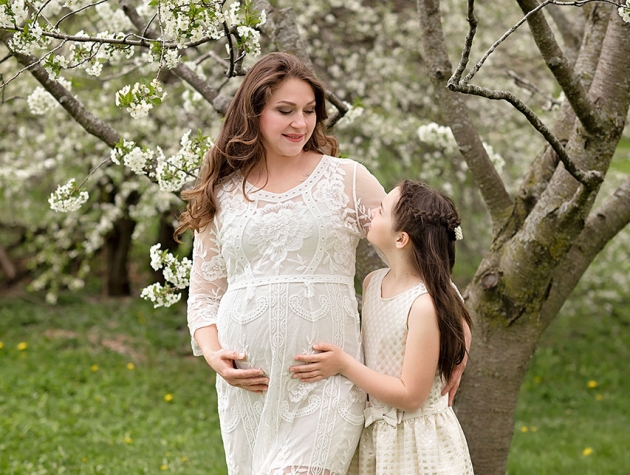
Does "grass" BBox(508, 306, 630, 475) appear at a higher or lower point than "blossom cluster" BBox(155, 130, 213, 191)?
lower

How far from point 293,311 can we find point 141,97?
81cm

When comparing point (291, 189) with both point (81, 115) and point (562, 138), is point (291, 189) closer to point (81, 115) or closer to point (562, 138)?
point (81, 115)

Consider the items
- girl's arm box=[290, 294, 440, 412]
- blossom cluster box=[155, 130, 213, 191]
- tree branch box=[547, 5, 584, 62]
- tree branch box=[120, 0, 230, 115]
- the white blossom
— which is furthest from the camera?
tree branch box=[547, 5, 584, 62]

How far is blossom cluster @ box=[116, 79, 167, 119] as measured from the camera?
2.29m

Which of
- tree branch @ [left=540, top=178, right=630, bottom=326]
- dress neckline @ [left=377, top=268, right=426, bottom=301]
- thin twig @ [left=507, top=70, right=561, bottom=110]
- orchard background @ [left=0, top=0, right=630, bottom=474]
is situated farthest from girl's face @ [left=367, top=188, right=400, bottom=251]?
thin twig @ [left=507, top=70, right=561, bottom=110]

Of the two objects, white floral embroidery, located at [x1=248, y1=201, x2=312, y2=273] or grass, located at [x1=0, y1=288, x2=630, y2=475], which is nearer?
white floral embroidery, located at [x1=248, y1=201, x2=312, y2=273]

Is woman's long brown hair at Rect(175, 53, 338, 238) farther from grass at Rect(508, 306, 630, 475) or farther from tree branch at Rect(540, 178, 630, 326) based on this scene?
grass at Rect(508, 306, 630, 475)

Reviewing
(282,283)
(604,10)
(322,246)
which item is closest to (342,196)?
(322,246)

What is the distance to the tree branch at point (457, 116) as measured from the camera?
307 centimetres

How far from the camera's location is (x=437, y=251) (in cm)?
222

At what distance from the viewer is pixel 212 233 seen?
2471 millimetres

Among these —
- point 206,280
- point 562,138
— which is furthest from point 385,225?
point 562,138

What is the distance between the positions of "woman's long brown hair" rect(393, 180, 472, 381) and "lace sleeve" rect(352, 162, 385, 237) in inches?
4.5

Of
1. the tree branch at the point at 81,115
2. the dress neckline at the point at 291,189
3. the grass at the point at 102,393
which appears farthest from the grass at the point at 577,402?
the tree branch at the point at 81,115
